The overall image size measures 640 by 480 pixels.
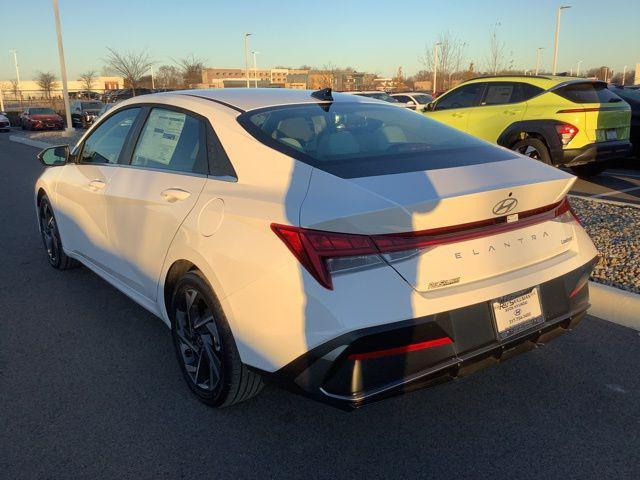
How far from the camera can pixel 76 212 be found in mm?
4500

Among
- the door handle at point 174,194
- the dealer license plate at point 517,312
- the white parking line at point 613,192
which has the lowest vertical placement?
the white parking line at point 613,192

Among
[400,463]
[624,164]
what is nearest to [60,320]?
[400,463]

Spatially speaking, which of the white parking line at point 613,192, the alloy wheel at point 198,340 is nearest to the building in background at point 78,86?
the white parking line at point 613,192

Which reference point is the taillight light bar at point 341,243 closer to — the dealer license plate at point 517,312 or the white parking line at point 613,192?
the dealer license plate at point 517,312

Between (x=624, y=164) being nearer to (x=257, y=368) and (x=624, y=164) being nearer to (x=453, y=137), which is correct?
(x=453, y=137)

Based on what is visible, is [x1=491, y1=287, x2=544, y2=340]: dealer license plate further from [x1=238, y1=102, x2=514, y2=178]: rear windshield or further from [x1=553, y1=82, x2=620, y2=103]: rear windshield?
[x1=553, y1=82, x2=620, y2=103]: rear windshield

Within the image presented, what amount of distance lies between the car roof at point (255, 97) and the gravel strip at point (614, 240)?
2578mm

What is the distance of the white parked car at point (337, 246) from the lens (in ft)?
7.29

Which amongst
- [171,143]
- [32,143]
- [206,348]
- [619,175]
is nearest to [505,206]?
[206,348]

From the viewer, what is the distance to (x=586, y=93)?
8.68 metres

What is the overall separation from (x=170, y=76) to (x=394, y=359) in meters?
54.9

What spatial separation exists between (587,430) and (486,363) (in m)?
0.77

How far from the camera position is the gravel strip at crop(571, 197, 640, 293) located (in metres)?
4.57

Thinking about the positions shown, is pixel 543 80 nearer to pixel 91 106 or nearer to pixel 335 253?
pixel 335 253
